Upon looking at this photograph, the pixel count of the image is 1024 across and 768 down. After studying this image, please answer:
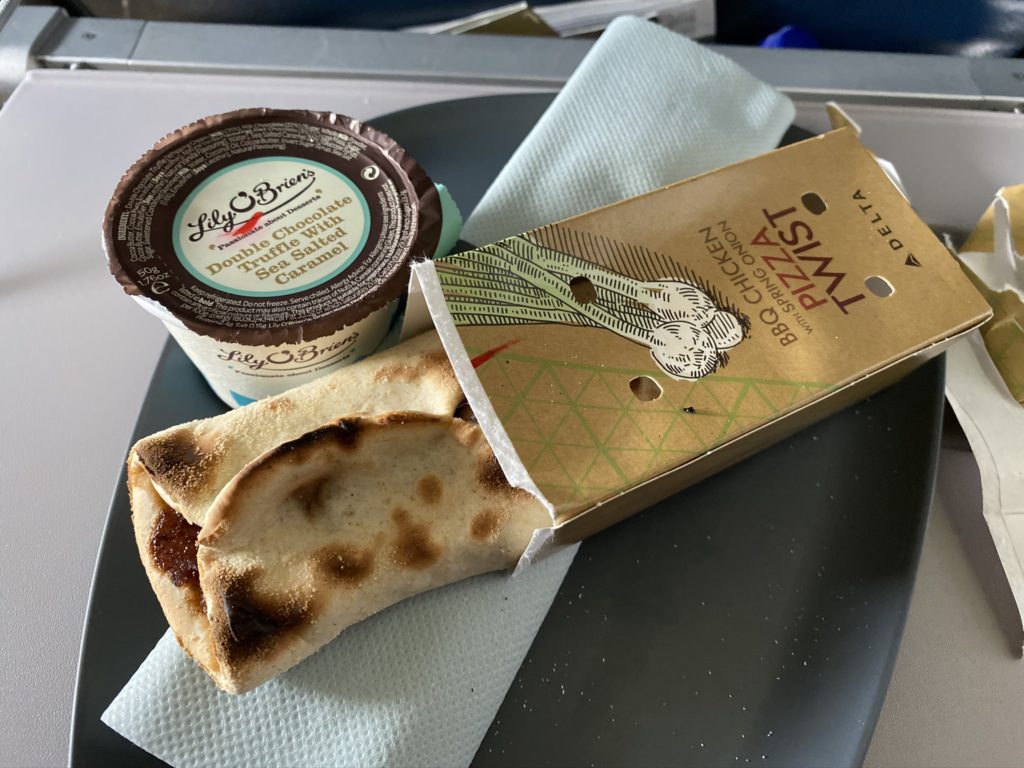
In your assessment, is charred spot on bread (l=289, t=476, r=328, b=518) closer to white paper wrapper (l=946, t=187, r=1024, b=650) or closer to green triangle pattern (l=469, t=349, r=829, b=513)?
green triangle pattern (l=469, t=349, r=829, b=513)

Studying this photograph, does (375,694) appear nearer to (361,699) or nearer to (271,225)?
(361,699)

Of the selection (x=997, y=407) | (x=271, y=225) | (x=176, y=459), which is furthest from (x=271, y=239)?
(x=997, y=407)

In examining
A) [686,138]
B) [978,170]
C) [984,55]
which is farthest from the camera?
[984,55]

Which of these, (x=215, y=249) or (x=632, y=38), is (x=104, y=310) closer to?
(x=215, y=249)

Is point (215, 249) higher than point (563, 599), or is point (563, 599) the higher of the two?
point (215, 249)

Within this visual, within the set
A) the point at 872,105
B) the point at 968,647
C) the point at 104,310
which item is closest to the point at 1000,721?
the point at 968,647

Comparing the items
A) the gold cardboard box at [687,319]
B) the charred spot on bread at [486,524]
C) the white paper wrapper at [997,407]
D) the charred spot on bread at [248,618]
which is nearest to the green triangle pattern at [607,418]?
the gold cardboard box at [687,319]

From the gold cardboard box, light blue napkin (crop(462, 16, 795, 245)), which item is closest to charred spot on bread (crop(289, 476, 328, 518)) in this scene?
the gold cardboard box
